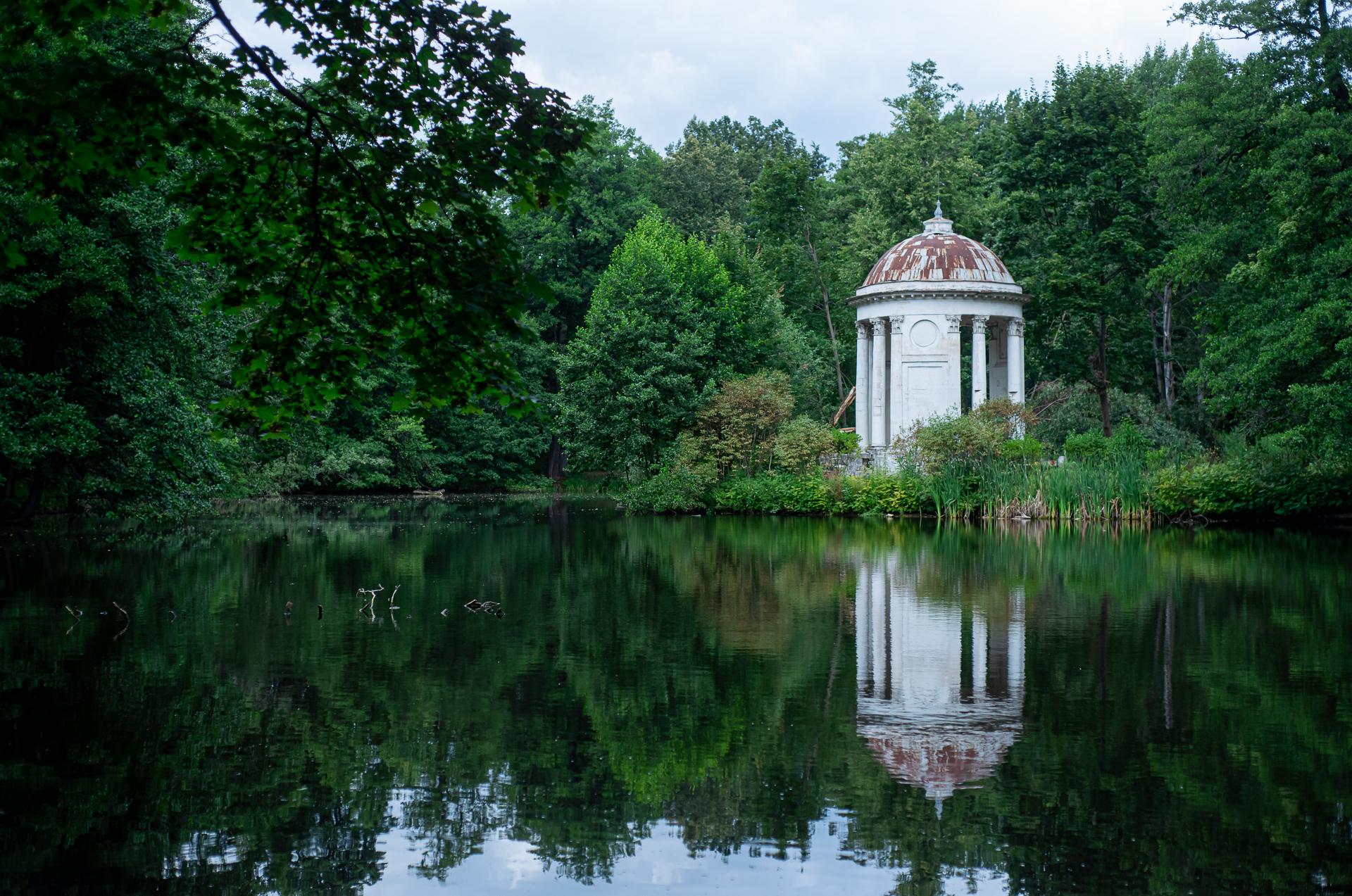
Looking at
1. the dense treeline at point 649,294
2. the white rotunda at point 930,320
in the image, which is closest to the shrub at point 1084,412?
the dense treeline at point 649,294

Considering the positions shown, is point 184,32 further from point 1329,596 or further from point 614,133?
point 614,133

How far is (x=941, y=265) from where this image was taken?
132 ft

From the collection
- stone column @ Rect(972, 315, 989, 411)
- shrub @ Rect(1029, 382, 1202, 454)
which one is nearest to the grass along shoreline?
stone column @ Rect(972, 315, 989, 411)

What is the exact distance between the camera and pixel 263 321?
7.68m

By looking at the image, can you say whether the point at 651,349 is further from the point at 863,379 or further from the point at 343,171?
the point at 343,171

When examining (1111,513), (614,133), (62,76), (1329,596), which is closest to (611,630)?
(62,76)

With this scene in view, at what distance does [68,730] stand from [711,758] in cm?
386

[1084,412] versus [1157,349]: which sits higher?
[1157,349]

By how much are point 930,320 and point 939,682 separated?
105ft

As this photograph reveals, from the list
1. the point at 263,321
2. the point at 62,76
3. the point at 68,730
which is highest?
the point at 62,76

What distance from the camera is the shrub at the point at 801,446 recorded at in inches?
1490

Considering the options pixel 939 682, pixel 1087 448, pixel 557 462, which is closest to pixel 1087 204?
pixel 1087 448

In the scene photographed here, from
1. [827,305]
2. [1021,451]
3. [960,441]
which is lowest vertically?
[1021,451]

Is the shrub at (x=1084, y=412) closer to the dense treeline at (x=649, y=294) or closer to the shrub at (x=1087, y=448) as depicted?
the dense treeline at (x=649, y=294)
